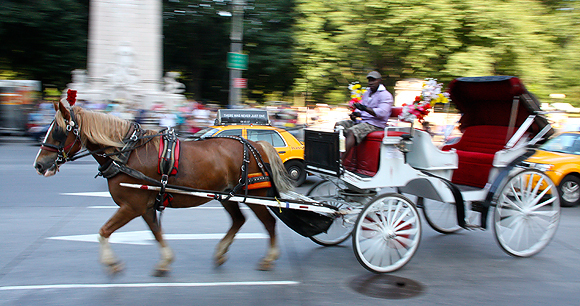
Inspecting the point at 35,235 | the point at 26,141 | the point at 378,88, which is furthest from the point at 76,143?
the point at 26,141

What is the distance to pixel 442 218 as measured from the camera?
667cm

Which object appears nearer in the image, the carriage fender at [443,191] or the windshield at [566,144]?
the carriage fender at [443,191]

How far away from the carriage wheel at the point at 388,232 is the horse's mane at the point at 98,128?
2.60 metres

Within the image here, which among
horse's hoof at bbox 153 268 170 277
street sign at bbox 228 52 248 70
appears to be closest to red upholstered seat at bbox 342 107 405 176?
horse's hoof at bbox 153 268 170 277

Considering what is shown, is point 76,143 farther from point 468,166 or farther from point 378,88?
point 468,166

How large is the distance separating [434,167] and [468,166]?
2.91 ft

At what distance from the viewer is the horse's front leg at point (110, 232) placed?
4.31 metres

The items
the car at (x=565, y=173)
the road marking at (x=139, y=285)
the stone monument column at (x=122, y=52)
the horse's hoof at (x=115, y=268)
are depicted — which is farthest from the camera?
the stone monument column at (x=122, y=52)

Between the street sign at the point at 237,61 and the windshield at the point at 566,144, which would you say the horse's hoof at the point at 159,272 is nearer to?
the windshield at the point at 566,144

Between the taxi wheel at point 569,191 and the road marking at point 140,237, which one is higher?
the taxi wheel at point 569,191

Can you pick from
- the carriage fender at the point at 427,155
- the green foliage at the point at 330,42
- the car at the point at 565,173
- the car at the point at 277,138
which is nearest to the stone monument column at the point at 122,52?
the green foliage at the point at 330,42

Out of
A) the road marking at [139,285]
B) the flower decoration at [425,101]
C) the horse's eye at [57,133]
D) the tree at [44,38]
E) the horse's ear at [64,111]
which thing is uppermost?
the tree at [44,38]

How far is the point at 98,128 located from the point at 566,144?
8967mm

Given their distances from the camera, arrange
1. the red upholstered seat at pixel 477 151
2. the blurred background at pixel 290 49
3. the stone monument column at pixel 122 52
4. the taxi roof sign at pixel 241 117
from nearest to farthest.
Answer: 1. the red upholstered seat at pixel 477 151
2. the taxi roof sign at pixel 241 117
3. the blurred background at pixel 290 49
4. the stone monument column at pixel 122 52
